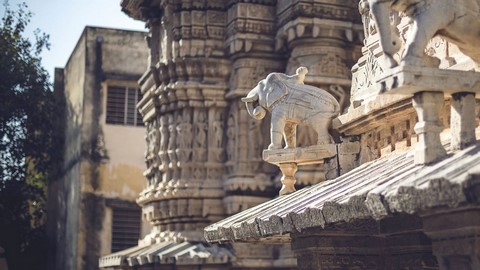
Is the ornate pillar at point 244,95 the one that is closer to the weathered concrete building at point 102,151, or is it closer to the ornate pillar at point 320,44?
the ornate pillar at point 320,44

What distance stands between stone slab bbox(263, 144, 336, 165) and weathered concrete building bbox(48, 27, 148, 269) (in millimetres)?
12072

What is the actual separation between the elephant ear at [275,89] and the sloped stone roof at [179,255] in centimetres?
453

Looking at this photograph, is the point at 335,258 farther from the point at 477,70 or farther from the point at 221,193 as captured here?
the point at 221,193

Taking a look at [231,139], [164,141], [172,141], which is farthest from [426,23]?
[164,141]

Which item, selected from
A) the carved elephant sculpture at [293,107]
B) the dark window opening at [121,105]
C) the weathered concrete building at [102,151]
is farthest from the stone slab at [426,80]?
the dark window opening at [121,105]

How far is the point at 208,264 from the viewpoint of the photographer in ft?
41.3

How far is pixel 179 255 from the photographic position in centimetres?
1270

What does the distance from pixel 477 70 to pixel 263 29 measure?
8053mm

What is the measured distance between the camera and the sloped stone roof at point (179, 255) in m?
12.6

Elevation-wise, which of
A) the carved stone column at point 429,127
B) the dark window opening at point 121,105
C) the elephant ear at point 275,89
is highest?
the dark window opening at point 121,105

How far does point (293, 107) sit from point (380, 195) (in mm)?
4149

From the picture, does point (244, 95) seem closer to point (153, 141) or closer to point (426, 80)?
point (153, 141)

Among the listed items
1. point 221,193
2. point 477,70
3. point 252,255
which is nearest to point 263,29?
point 221,193

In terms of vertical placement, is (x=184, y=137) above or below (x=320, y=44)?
below
